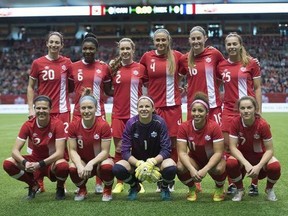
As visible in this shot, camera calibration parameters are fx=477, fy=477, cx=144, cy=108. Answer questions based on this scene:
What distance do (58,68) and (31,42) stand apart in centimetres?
3145

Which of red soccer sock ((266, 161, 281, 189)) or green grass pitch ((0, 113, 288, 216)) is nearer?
green grass pitch ((0, 113, 288, 216))

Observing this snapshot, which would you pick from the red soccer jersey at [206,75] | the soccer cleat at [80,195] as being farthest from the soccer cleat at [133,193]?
the red soccer jersey at [206,75]

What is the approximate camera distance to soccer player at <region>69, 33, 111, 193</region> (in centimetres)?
546

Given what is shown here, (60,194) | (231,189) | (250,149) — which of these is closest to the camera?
(250,149)

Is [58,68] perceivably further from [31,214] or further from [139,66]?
[31,214]

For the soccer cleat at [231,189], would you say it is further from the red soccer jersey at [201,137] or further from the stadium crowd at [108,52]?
the stadium crowd at [108,52]

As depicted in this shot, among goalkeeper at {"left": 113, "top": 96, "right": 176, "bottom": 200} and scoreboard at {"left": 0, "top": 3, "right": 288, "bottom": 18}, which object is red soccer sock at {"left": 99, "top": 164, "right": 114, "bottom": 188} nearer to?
goalkeeper at {"left": 113, "top": 96, "right": 176, "bottom": 200}

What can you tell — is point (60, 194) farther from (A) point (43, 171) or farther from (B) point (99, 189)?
(B) point (99, 189)

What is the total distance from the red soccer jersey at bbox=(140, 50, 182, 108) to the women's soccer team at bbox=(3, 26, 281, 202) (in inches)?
0.5

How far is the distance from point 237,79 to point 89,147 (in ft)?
5.89

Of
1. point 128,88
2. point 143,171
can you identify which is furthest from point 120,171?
point 128,88

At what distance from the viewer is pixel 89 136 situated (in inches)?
195

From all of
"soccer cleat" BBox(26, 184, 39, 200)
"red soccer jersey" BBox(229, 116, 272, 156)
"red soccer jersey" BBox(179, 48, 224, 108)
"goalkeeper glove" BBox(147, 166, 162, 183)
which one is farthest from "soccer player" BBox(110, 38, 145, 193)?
"red soccer jersey" BBox(229, 116, 272, 156)

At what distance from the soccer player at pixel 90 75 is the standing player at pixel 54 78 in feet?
0.44
